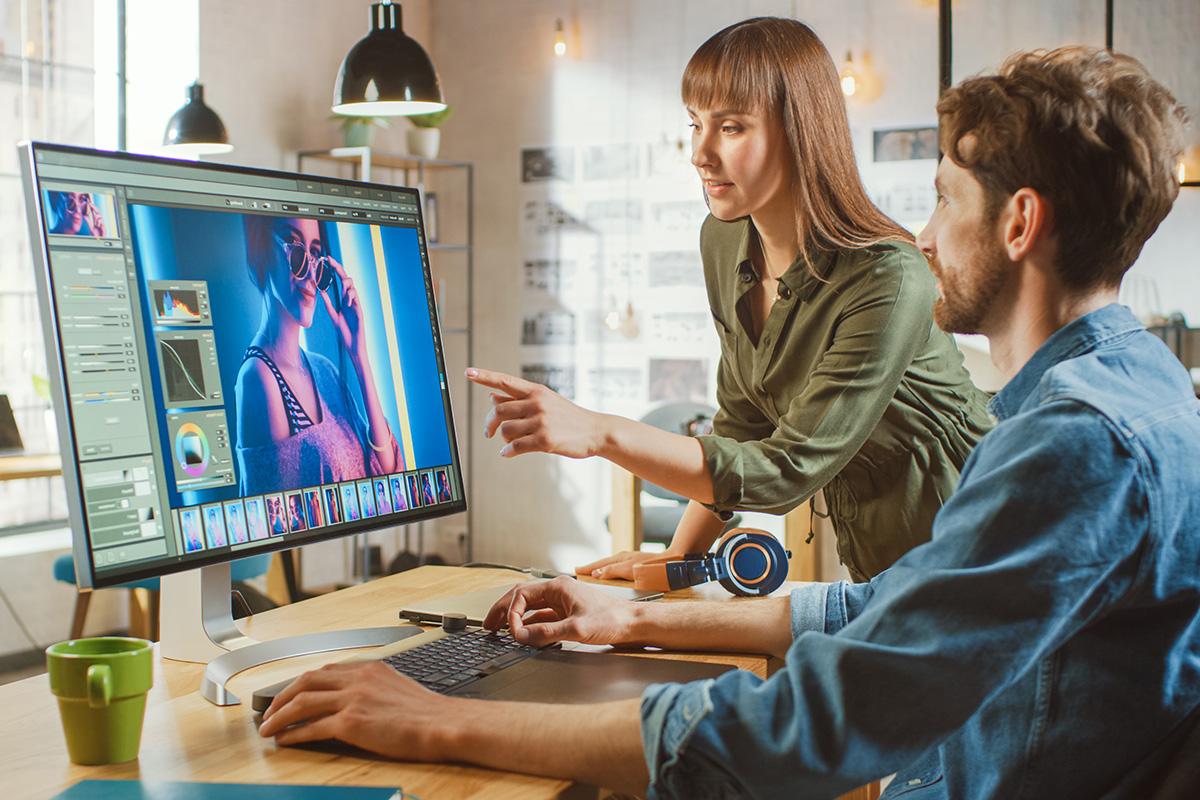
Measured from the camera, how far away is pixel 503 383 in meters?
1.28

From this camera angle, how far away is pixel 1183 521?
2.65 ft

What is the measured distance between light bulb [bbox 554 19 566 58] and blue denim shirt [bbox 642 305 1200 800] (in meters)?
4.94

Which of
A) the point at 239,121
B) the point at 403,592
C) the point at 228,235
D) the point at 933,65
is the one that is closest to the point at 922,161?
the point at 933,65

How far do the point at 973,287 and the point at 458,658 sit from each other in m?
0.61

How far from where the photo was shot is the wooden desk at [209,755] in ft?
2.90

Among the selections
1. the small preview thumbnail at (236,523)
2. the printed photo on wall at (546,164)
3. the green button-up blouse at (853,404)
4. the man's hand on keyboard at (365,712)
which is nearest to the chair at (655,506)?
the green button-up blouse at (853,404)

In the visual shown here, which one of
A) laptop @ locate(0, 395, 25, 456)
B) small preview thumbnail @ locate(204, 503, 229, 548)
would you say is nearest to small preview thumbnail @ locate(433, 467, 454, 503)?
small preview thumbnail @ locate(204, 503, 229, 548)

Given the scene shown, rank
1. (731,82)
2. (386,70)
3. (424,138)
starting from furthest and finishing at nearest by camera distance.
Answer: (424,138) < (386,70) < (731,82)

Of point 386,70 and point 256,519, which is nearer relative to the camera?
point 256,519

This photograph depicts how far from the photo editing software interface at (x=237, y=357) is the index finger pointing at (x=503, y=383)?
0.12 m

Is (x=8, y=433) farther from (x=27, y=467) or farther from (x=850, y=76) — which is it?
(x=850, y=76)

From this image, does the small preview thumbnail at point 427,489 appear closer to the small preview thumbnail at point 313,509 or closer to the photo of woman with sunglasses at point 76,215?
the small preview thumbnail at point 313,509

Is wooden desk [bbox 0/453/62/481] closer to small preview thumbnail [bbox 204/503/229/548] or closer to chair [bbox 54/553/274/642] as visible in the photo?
chair [bbox 54/553/274/642]

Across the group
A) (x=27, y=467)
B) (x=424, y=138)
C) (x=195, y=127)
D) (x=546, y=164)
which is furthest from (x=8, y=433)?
(x=546, y=164)
